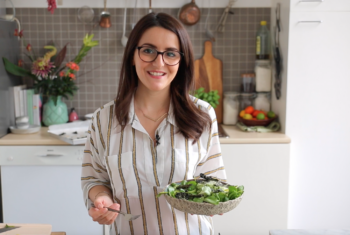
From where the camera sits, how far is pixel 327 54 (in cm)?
246

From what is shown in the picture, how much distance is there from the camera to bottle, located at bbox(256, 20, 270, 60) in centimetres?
278

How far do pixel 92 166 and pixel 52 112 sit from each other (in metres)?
1.38

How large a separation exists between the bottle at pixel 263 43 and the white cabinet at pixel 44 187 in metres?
1.30

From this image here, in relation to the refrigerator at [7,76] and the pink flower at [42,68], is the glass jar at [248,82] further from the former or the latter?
the refrigerator at [7,76]

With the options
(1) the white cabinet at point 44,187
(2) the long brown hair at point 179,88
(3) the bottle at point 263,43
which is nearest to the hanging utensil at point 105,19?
Answer: (1) the white cabinet at point 44,187

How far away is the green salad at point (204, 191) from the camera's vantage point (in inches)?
45.9

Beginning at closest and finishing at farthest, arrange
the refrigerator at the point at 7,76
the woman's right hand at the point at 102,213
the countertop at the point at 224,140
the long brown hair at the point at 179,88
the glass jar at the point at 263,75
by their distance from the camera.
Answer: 1. the woman's right hand at the point at 102,213
2. the long brown hair at the point at 179,88
3. the countertop at the point at 224,140
4. the refrigerator at the point at 7,76
5. the glass jar at the point at 263,75

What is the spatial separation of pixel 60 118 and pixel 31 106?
0.65ft

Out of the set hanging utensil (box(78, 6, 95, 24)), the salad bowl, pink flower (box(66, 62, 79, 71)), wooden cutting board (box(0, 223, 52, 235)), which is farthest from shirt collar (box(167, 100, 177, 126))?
hanging utensil (box(78, 6, 95, 24))

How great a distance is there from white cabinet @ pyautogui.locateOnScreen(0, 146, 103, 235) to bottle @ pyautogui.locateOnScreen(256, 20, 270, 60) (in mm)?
1304

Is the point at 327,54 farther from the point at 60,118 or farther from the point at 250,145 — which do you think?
the point at 60,118

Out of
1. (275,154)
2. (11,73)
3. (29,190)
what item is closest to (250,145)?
(275,154)

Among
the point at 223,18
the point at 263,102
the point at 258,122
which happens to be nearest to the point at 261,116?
the point at 258,122

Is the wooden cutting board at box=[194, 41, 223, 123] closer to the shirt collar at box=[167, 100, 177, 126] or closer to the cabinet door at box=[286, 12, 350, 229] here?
the cabinet door at box=[286, 12, 350, 229]
